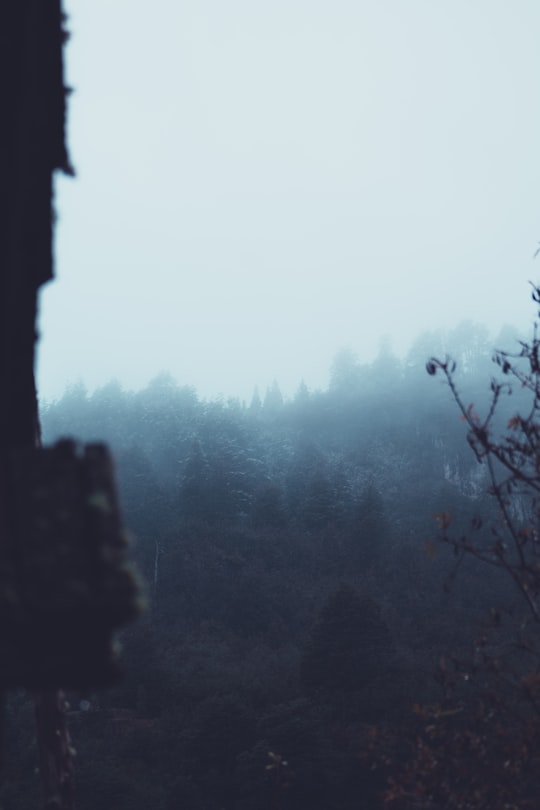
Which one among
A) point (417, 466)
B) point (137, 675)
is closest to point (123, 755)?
point (137, 675)

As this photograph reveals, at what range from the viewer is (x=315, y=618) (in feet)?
111

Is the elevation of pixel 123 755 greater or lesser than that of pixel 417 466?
lesser

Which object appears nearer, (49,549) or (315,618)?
(49,549)

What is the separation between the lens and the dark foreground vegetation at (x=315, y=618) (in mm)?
7316

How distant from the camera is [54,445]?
4.20 feet

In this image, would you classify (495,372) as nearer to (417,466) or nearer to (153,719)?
(417,466)

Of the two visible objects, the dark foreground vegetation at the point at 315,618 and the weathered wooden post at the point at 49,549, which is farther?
the dark foreground vegetation at the point at 315,618

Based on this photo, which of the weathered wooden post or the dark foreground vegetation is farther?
the dark foreground vegetation

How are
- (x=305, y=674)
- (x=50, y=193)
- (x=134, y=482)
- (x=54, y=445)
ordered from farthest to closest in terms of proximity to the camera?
(x=134, y=482) < (x=305, y=674) < (x=50, y=193) < (x=54, y=445)

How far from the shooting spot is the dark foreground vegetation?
7316 millimetres

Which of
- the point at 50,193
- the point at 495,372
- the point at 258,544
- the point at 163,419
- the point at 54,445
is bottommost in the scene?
the point at 258,544

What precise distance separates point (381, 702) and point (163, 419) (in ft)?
161

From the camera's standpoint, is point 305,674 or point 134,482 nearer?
point 305,674

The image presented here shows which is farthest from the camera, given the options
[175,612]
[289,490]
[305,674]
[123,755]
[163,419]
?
[163,419]
